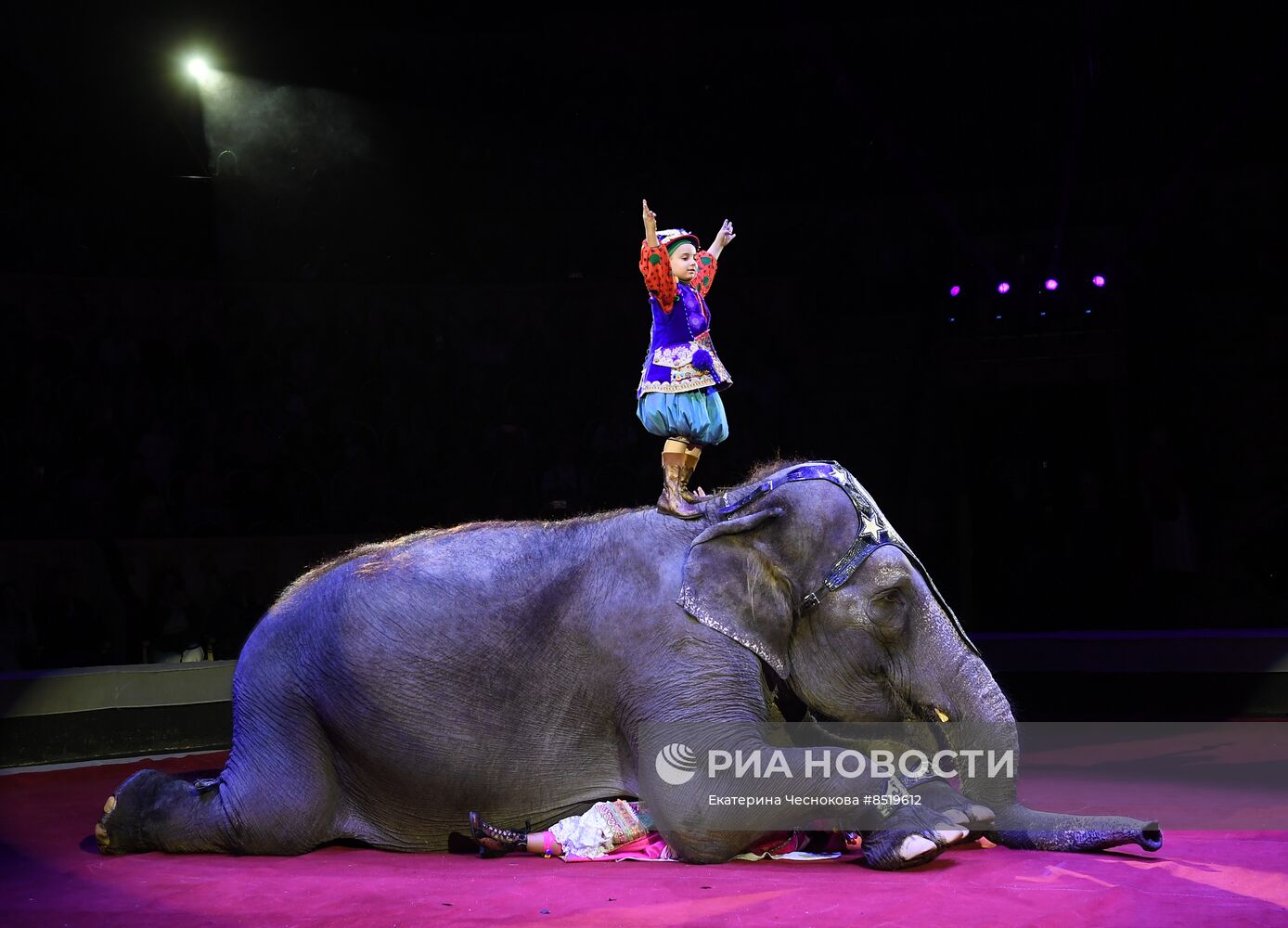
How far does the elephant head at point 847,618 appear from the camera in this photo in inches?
157

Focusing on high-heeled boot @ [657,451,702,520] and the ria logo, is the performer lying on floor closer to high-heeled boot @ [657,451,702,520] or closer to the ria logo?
the ria logo

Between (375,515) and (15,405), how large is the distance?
3.14 meters

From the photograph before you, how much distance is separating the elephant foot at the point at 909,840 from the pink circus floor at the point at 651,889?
2.2 inches

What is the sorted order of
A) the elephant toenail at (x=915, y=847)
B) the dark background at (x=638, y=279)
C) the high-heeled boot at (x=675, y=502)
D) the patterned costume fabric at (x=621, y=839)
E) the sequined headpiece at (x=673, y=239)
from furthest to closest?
the dark background at (x=638, y=279) → the sequined headpiece at (x=673, y=239) → the high-heeled boot at (x=675, y=502) → the patterned costume fabric at (x=621, y=839) → the elephant toenail at (x=915, y=847)

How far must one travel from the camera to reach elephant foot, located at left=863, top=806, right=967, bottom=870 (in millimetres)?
3535

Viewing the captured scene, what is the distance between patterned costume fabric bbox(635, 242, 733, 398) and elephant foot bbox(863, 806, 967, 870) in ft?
5.95

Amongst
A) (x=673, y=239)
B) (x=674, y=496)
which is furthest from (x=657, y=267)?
(x=674, y=496)

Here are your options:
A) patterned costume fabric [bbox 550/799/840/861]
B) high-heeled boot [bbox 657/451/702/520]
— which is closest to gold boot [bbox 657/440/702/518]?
high-heeled boot [bbox 657/451/702/520]

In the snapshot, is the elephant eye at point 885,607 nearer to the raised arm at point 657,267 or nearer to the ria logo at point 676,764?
the ria logo at point 676,764

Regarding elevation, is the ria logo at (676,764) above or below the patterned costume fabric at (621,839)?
above

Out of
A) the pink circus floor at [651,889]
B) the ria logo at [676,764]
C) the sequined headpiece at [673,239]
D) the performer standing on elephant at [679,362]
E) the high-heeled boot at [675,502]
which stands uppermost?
the sequined headpiece at [673,239]

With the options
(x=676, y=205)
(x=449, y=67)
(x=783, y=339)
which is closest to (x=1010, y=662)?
(x=783, y=339)

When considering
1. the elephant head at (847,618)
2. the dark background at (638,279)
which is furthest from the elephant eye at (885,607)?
the dark background at (638,279)

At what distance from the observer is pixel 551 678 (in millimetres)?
4074
